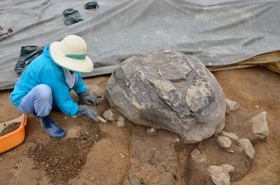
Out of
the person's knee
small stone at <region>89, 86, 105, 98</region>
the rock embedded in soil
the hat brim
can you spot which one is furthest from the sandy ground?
the hat brim

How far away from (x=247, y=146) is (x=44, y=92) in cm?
208

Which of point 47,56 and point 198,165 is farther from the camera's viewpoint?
point 198,165

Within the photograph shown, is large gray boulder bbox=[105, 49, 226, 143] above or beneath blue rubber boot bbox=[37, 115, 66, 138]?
above

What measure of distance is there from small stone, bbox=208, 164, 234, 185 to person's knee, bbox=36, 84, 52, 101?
165cm

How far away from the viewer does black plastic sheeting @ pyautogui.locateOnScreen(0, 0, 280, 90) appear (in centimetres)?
334

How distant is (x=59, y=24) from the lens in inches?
155

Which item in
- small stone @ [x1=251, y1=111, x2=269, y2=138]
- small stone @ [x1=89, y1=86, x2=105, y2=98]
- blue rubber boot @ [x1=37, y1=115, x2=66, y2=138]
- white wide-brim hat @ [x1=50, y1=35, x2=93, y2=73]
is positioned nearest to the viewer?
white wide-brim hat @ [x1=50, y1=35, x2=93, y2=73]

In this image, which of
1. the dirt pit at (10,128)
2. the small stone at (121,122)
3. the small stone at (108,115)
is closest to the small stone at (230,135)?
the small stone at (121,122)

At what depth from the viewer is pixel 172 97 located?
193 centimetres

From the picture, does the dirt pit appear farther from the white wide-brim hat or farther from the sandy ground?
the white wide-brim hat

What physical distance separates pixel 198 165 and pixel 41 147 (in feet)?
5.06

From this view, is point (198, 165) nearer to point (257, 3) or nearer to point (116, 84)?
point (116, 84)

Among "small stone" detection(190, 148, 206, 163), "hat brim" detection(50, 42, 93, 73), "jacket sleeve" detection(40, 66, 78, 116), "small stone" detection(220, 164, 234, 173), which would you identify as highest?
"hat brim" detection(50, 42, 93, 73)

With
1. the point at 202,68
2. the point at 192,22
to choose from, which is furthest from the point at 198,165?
the point at 192,22
